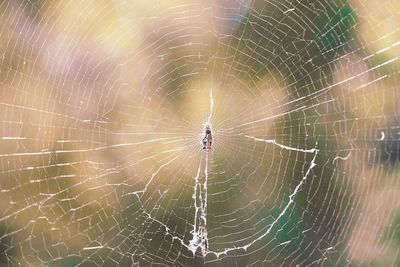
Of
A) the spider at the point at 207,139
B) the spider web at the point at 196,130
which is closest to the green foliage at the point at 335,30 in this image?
the spider web at the point at 196,130

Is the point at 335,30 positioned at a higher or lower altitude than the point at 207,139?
higher

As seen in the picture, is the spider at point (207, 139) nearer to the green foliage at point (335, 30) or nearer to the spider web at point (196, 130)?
the spider web at point (196, 130)

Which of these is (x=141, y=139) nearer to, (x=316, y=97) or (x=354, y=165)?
(x=316, y=97)

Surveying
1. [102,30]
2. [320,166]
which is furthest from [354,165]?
[102,30]

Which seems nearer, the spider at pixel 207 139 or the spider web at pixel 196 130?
the spider web at pixel 196 130

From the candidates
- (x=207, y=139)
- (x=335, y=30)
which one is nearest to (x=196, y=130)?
(x=207, y=139)

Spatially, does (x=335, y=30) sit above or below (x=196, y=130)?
above

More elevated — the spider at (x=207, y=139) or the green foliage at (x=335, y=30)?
the green foliage at (x=335, y=30)

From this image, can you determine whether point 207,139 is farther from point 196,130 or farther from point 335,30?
point 335,30

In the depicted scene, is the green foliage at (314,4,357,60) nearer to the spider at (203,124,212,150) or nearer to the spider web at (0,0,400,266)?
the spider web at (0,0,400,266)

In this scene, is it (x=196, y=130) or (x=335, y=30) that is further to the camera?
(x=196, y=130)
